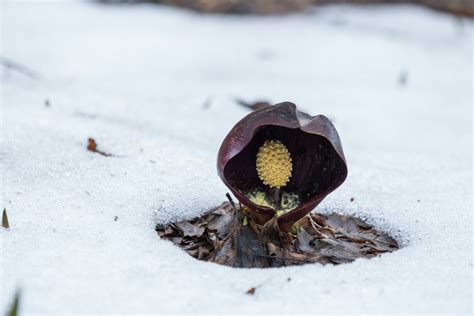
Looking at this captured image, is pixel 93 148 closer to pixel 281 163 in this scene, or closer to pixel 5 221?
pixel 5 221

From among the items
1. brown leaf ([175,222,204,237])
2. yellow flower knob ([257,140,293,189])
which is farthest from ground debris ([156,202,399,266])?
yellow flower knob ([257,140,293,189])

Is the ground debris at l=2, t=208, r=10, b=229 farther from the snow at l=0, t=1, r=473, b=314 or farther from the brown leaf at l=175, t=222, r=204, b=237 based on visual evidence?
the brown leaf at l=175, t=222, r=204, b=237

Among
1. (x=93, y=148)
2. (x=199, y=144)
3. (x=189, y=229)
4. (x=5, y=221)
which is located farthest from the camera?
(x=199, y=144)

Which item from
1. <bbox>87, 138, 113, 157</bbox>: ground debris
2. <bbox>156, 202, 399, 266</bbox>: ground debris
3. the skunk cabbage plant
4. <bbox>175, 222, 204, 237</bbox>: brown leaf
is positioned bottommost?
<bbox>87, 138, 113, 157</bbox>: ground debris

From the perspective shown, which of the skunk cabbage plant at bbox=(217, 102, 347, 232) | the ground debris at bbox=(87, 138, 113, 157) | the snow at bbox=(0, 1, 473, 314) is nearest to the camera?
the snow at bbox=(0, 1, 473, 314)

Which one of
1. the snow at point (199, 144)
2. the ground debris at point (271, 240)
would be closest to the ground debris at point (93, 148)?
the snow at point (199, 144)

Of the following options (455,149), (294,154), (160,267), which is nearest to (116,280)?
(160,267)

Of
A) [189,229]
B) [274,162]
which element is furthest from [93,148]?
[274,162]
